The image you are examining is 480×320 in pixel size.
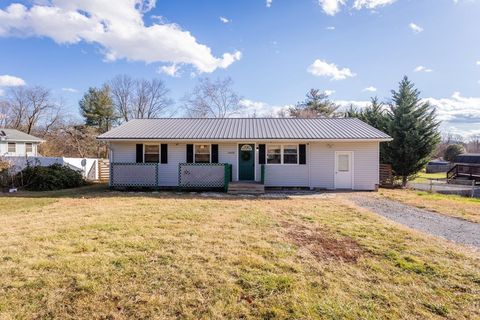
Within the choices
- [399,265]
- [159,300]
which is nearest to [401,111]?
[399,265]

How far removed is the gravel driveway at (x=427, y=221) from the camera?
6082 millimetres

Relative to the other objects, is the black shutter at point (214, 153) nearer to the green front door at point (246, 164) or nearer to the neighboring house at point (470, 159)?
the green front door at point (246, 164)

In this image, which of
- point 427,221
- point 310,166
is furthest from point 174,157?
point 427,221

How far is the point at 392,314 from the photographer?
9.83 ft

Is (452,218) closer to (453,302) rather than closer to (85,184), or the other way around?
(453,302)

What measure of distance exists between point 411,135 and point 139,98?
34.2 m

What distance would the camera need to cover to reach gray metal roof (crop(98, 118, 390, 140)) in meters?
13.4

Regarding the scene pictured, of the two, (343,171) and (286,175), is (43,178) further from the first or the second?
(343,171)

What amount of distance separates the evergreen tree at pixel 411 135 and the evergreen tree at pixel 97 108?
102ft

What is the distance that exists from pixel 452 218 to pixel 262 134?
8123 millimetres

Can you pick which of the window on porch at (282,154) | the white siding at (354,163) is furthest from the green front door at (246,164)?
the white siding at (354,163)

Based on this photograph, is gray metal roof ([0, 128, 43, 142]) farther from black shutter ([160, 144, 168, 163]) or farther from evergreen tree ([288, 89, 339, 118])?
evergreen tree ([288, 89, 339, 118])

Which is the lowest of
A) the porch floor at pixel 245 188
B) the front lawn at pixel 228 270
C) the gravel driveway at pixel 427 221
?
the gravel driveway at pixel 427 221

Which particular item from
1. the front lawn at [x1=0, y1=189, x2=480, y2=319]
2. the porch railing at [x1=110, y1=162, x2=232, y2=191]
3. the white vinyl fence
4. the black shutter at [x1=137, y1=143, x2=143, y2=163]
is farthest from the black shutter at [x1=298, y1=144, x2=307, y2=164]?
the white vinyl fence
